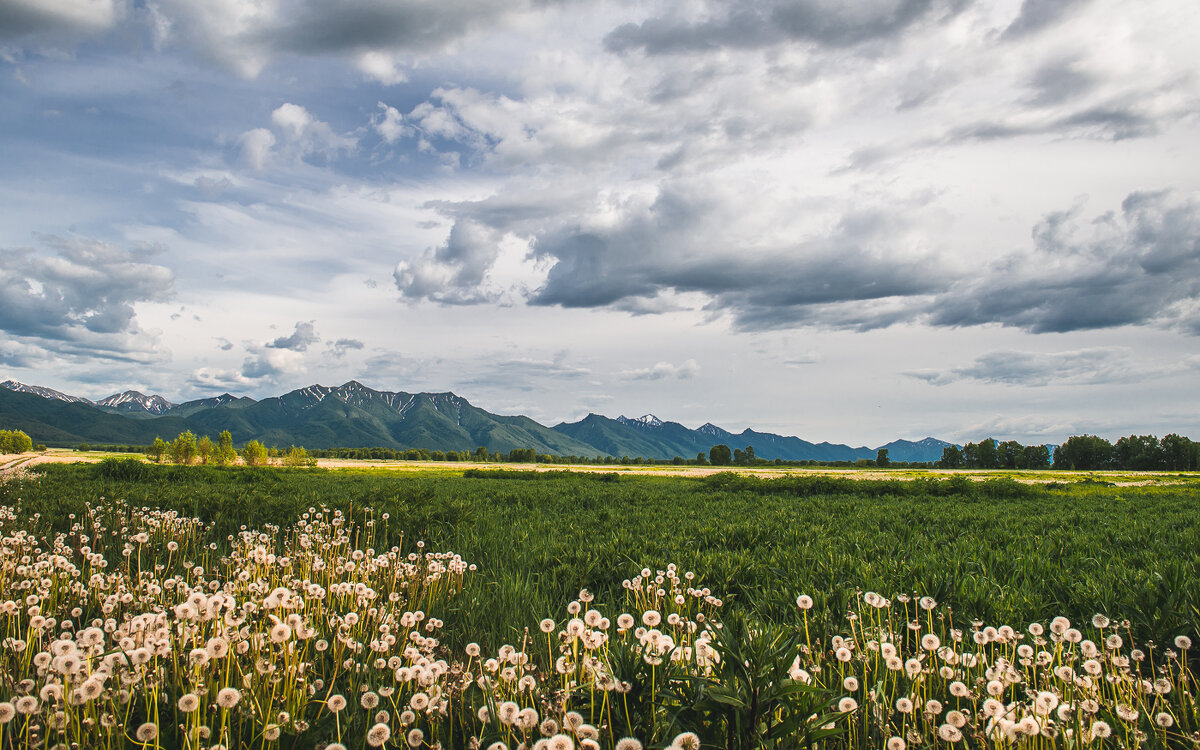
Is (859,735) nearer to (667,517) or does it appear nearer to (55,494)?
(667,517)

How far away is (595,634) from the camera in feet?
12.3

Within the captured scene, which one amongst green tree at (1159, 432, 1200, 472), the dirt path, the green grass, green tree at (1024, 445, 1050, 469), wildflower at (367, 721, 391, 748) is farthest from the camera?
green tree at (1024, 445, 1050, 469)

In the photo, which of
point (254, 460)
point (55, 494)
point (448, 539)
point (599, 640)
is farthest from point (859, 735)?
point (254, 460)

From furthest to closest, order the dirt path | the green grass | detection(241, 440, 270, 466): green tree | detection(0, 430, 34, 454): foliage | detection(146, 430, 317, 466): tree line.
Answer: detection(0, 430, 34, 454): foliage < detection(241, 440, 270, 466): green tree < detection(146, 430, 317, 466): tree line < the dirt path < the green grass

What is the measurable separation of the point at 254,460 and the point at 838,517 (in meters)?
125

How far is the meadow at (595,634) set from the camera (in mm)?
3367

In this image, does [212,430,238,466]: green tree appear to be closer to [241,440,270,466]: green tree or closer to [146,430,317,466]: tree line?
[146,430,317,466]: tree line

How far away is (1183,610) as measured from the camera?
239 inches

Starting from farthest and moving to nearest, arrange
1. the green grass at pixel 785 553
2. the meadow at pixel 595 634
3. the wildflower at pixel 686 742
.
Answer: the green grass at pixel 785 553
the meadow at pixel 595 634
the wildflower at pixel 686 742

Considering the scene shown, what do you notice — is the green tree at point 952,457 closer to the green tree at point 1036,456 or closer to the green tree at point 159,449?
the green tree at point 1036,456

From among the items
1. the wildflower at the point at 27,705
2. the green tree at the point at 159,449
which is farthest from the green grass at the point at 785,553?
the green tree at the point at 159,449

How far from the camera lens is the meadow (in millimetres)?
3367

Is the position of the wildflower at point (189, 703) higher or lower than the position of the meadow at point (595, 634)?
higher

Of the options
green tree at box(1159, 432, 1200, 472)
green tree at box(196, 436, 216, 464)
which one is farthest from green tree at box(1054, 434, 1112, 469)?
green tree at box(196, 436, 216, 464)
